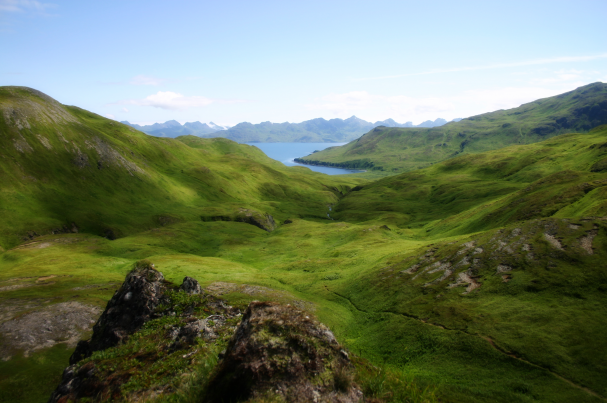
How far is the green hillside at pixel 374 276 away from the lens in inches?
861

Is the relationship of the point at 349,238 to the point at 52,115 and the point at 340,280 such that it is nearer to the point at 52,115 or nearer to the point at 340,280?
the point at 340,280

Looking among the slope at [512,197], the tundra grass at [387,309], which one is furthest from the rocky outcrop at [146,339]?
the slope at [512,197]

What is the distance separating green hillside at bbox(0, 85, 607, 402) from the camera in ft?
71.7

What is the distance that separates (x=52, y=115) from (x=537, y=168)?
840 feet

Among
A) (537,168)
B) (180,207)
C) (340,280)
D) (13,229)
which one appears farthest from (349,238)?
(537,168)

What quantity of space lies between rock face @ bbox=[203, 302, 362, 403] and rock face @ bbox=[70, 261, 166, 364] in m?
19.9

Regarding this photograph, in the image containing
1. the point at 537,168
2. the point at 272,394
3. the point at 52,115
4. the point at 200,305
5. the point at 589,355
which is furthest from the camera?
the point at 537,168

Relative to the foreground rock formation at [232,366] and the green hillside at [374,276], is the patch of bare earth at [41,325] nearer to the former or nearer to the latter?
the green hillside at [374,276]

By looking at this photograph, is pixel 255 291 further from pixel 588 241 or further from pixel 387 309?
pixel 588 241

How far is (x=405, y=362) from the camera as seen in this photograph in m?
26.8

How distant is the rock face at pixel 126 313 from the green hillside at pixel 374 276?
21.7ft

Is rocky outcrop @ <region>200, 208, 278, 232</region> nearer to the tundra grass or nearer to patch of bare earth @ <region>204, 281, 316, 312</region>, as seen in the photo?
the tundra grass

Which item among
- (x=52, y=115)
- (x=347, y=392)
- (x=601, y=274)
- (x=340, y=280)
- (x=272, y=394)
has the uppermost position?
(x=52, y=115)

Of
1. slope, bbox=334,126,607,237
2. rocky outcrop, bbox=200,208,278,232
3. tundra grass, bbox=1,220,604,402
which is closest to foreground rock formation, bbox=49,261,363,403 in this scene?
tundra grass, bbox=1,220,604,402
